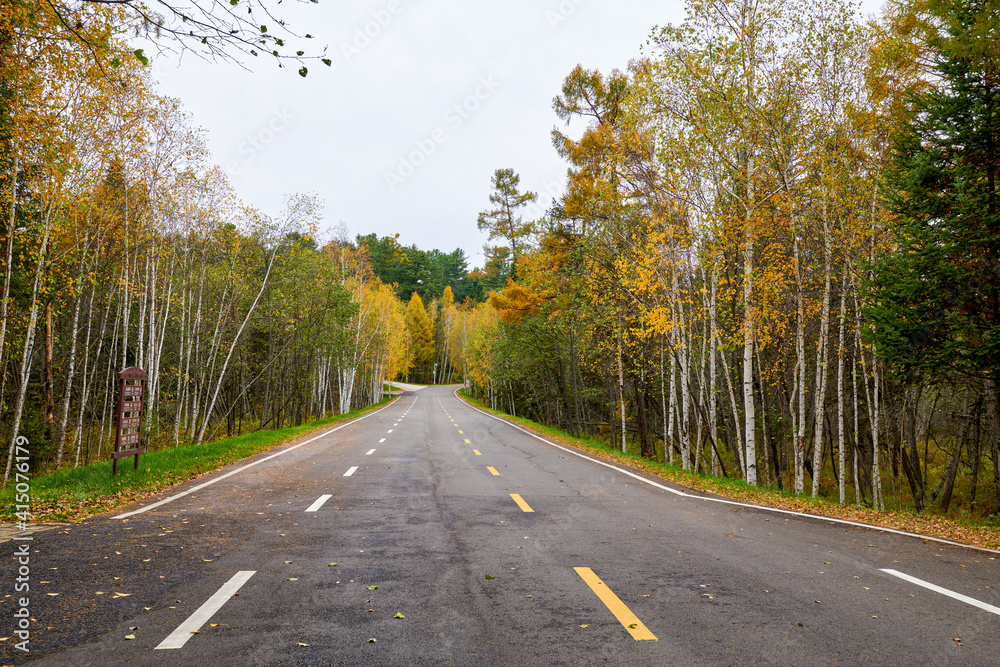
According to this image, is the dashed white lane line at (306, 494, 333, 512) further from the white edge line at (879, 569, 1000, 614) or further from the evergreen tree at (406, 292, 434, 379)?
the evergreen tree at (406, 292, 434, 379)

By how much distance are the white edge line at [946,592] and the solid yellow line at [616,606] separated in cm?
309

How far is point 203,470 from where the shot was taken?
40.1ft

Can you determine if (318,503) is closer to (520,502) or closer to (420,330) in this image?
(520,502)

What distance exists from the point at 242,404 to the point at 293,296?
12903 millimetres

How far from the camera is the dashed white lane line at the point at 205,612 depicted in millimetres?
3617

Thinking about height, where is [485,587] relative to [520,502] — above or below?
above

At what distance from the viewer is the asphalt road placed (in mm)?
3568

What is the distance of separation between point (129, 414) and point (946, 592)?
13.0m

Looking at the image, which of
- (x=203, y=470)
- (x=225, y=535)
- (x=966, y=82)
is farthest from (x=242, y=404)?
(x=966, y=82)

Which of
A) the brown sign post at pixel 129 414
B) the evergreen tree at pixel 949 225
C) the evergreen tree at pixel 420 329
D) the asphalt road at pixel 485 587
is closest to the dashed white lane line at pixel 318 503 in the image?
the asphalt road at pixel 485 587

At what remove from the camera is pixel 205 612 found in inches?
162

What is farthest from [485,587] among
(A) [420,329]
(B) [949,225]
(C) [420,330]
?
(C) [420,330]

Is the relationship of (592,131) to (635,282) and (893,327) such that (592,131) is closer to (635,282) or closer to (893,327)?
(635,282)

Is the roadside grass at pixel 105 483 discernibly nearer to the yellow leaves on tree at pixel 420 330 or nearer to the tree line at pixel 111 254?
the tree line at pixel 111 254
